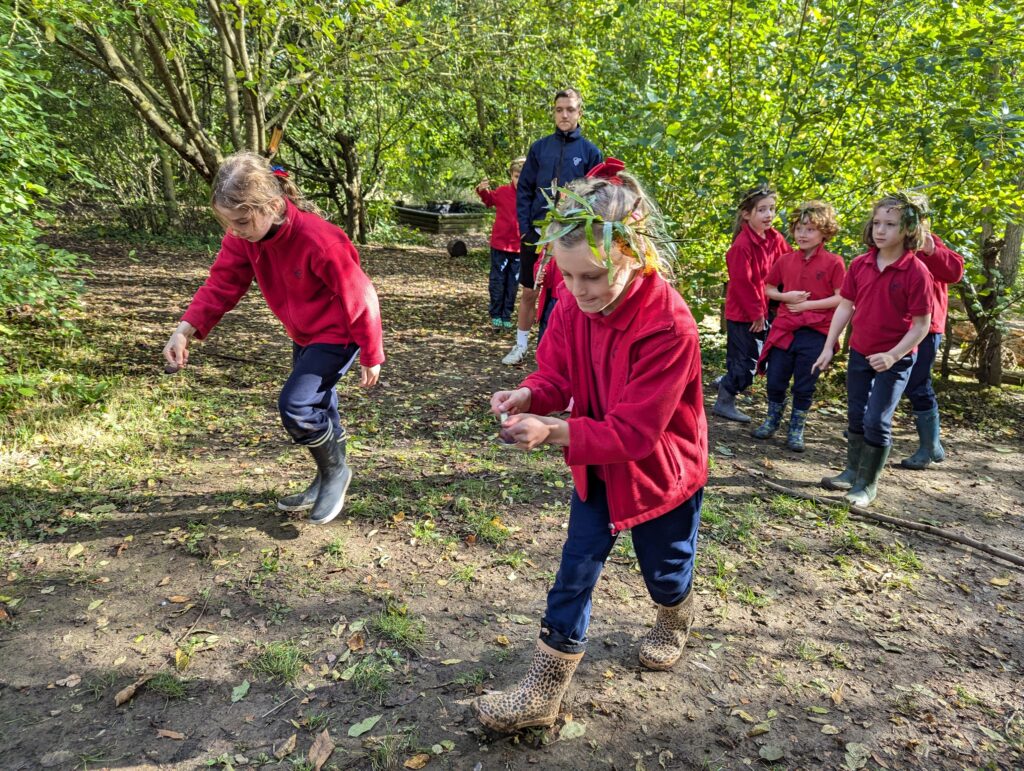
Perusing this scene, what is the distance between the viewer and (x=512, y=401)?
213 cm

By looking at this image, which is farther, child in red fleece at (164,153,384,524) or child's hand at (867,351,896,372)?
child's hand at (867,351,896,372)

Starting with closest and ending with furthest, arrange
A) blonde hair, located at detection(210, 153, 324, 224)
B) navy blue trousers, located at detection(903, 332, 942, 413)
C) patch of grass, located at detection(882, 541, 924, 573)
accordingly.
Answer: blonde hair, located at detection(210, 153, 324, 224) < patch of grass, located at detection(882, 541, 924, 573) < navy blue trousers, located at detection(903, 332, 942, 413)

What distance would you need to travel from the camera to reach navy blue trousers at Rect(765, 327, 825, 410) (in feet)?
17.0

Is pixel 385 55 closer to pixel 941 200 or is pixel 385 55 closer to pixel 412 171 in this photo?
pixel 941 200

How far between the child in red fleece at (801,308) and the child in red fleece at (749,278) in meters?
0.16

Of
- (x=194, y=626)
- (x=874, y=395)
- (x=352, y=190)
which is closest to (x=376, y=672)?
(x=194, y=626)

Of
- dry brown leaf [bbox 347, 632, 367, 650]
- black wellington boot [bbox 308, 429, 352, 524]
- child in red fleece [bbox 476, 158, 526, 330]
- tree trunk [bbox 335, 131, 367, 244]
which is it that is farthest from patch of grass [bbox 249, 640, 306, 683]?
tree trunk [bbox 335, 131, 367, 244]

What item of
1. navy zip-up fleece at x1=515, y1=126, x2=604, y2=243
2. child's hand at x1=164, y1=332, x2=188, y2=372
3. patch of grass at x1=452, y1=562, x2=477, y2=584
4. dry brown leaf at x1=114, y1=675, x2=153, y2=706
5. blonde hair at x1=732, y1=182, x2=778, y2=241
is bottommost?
dry brown leaf at x1=114, y1=675, x2=153, y2=706

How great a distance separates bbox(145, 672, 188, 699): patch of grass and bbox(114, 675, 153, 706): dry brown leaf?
3cm

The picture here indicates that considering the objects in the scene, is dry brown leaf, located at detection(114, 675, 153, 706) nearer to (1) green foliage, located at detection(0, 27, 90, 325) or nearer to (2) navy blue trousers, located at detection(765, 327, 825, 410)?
(1) green foliage, located at detection(0, 27, 90, 325)

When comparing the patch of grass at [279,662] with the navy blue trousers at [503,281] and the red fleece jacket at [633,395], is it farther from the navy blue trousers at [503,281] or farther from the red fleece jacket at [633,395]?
the navy blue trousers at [503,281]

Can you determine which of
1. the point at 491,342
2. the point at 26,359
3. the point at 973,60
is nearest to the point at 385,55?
the point at 491,342

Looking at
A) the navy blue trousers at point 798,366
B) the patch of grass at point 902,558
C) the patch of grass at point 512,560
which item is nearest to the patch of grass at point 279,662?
the patch of grass at point 512,560

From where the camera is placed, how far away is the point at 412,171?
54.4ft
